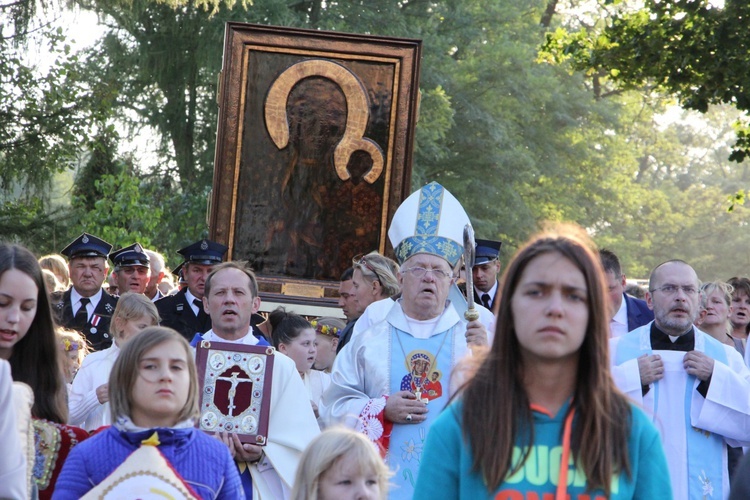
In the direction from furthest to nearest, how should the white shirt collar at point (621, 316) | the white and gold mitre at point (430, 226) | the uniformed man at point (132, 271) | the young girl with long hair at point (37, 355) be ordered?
the uniformed man at point (132, 271)
the white shirt collar at point (621, 316)
the white and gold mitre at point (430, 226)
the young girl with long hair at point (37, 355)

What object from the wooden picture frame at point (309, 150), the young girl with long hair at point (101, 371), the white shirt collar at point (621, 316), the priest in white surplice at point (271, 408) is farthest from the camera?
the wooden picture frame at point (309, 150)

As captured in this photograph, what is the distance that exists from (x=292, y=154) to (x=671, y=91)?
4633 mm

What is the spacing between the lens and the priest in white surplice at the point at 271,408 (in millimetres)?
6512

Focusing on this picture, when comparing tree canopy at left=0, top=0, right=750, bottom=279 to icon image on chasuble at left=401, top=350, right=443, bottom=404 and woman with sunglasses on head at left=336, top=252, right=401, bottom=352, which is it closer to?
woman with sunglasses on head at left=336, top=252, right=401, bottom=352

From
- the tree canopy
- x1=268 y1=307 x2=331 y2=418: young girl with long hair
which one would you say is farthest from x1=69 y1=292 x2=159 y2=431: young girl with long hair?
the tree canopy

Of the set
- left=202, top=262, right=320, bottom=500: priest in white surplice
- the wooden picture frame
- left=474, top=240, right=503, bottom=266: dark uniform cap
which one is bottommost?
left=202, top=262, right=320, bottom=500: priest in white surplice

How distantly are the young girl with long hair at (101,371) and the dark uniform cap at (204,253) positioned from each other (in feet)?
9.22

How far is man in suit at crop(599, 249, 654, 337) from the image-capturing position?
28.1 ft

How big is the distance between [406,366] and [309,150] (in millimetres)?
7420

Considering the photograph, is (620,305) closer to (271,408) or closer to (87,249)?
(271,408)

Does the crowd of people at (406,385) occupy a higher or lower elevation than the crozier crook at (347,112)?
lower

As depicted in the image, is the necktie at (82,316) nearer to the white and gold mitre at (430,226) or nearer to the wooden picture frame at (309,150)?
the white and gold mitre at (430,226)

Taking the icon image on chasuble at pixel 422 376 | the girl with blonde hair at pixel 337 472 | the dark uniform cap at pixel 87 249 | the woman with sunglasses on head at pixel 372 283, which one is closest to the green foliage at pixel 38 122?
the dark uniform cap at pixel 87 249

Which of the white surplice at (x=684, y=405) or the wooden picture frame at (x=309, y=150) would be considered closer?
the white surplice at (x=684, y=405)
